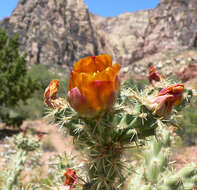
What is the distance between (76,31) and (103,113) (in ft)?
215

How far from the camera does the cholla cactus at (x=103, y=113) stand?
0.91 metres

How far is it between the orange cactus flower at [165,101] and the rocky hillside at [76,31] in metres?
34.1

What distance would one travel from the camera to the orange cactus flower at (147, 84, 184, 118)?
1.09 m

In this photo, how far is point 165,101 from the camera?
1090mm

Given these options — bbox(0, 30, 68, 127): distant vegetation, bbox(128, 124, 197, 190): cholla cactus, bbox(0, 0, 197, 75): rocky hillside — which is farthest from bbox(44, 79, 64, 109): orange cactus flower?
bbox(0, 0, 197, 75): rocky hillside

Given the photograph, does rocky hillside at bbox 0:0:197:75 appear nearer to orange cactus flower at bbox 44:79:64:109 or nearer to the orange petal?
orange cactus flower at bbox 44:79:64:109

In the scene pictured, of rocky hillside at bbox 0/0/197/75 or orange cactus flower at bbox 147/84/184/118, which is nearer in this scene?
orange cactus flower at bbox 147/84/184/118

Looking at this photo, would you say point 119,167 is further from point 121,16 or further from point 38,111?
point 121,16

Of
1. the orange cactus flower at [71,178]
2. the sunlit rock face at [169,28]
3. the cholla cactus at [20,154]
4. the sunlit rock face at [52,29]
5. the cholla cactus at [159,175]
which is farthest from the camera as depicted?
the sunlit rock face at [52,29]

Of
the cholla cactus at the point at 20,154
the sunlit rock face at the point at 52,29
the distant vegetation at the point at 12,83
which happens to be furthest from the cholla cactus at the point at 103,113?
the sunlit rock face at the point at 52,29

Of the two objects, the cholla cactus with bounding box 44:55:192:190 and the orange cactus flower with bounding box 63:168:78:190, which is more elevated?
the cholla cactus with bounding box 44:55:192:190

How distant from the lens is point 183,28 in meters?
45.4

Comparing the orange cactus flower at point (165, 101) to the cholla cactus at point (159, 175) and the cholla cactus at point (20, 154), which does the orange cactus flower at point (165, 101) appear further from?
the cholla cactus at point (20, 154)

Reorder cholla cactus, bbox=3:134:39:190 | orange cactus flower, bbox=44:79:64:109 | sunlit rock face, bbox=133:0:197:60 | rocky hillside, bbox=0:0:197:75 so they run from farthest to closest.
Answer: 1. rocky hillside, bbox=0:0:197:75
2. sunlit rock face, bbox=133:0:197:60
3. cholla cactus, bbox=3:134:39:190
4. orange cactus flower, bbox=44:79:64:109
